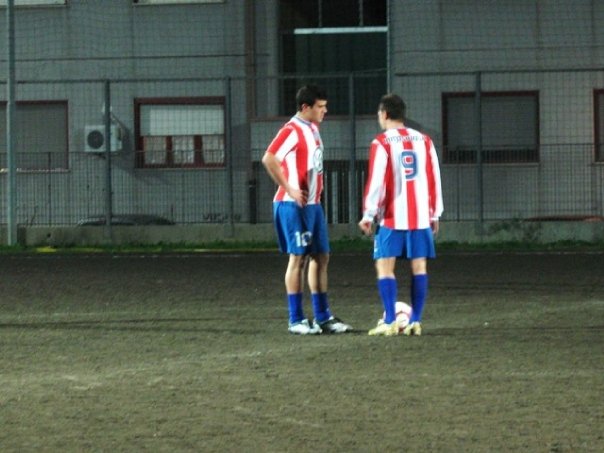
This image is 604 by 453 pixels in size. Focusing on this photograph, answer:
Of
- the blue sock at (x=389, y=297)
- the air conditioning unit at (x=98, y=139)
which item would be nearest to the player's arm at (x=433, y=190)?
the blue sock at (x=389, y=297)

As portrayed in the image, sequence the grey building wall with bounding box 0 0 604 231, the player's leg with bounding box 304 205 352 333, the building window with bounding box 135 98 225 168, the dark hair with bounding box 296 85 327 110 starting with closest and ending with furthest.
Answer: the dark hair with bounding box 296 85 327 110 < the player's leg with bounding box 304 205 352 333 < the grey building wall with bounding box 0 0 604 231 < the building window with bounding box 135 98 225 168

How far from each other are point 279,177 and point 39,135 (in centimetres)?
1894

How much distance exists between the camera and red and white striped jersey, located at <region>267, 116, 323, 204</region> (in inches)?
467

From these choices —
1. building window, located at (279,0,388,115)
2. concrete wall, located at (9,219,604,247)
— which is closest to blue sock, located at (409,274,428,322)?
concrete wall, located at (9,219,604,247)

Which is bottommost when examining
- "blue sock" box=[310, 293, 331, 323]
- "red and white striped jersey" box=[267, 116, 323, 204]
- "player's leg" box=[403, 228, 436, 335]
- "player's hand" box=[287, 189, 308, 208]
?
"blue sock" box=[310, 293, 331, 323]

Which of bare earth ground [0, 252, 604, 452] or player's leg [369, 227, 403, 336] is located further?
player's leg [369, 227, 403, 336]

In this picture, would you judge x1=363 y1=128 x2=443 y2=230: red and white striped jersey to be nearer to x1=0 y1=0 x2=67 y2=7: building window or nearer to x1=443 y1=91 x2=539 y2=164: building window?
x1=443 y1=91 x2=539 y2=164: building window

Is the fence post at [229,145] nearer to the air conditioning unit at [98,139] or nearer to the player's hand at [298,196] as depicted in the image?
the air conditioning unit at [98,139]

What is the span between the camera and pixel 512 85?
97.8ft

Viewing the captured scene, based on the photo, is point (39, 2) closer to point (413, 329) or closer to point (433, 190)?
point (433, 190)

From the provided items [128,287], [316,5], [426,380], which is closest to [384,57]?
[316,5]

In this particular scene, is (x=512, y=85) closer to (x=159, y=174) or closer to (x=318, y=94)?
(x=159, y=174)

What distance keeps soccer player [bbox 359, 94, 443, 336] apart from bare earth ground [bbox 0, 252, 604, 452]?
372mm

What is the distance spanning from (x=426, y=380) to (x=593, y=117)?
20.6 metres
